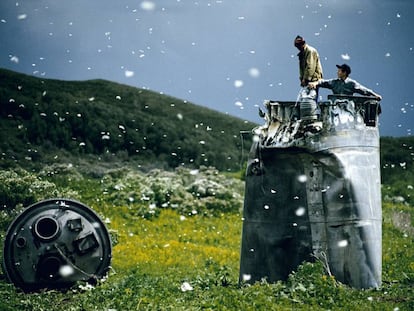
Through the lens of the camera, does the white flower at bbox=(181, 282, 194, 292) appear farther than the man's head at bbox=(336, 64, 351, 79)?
No

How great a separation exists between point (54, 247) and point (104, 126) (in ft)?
109

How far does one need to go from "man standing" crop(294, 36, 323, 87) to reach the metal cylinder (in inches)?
179

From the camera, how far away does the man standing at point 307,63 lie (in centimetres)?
1116

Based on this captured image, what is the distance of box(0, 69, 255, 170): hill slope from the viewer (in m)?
38.9

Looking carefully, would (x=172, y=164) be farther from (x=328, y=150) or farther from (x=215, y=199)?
(x=328, y=150)

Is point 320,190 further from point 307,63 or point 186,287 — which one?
point 186,287

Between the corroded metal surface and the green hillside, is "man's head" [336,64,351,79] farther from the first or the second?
the green hillside

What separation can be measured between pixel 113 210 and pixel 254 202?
11.9 metres

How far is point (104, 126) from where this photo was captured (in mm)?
43594

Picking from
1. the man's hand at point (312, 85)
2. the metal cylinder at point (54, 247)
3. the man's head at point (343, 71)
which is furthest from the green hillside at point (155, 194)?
the man's head at point (343, 71)

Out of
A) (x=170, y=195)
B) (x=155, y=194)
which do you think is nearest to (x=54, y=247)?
(x=155, y=194)

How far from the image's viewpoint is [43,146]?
37688 mm

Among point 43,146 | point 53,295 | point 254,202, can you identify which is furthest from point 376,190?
point 43,146

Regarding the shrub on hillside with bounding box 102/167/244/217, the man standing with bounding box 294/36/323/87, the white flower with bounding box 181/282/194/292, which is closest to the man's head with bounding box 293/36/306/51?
the man standing with bounding box 294/36/323/87
